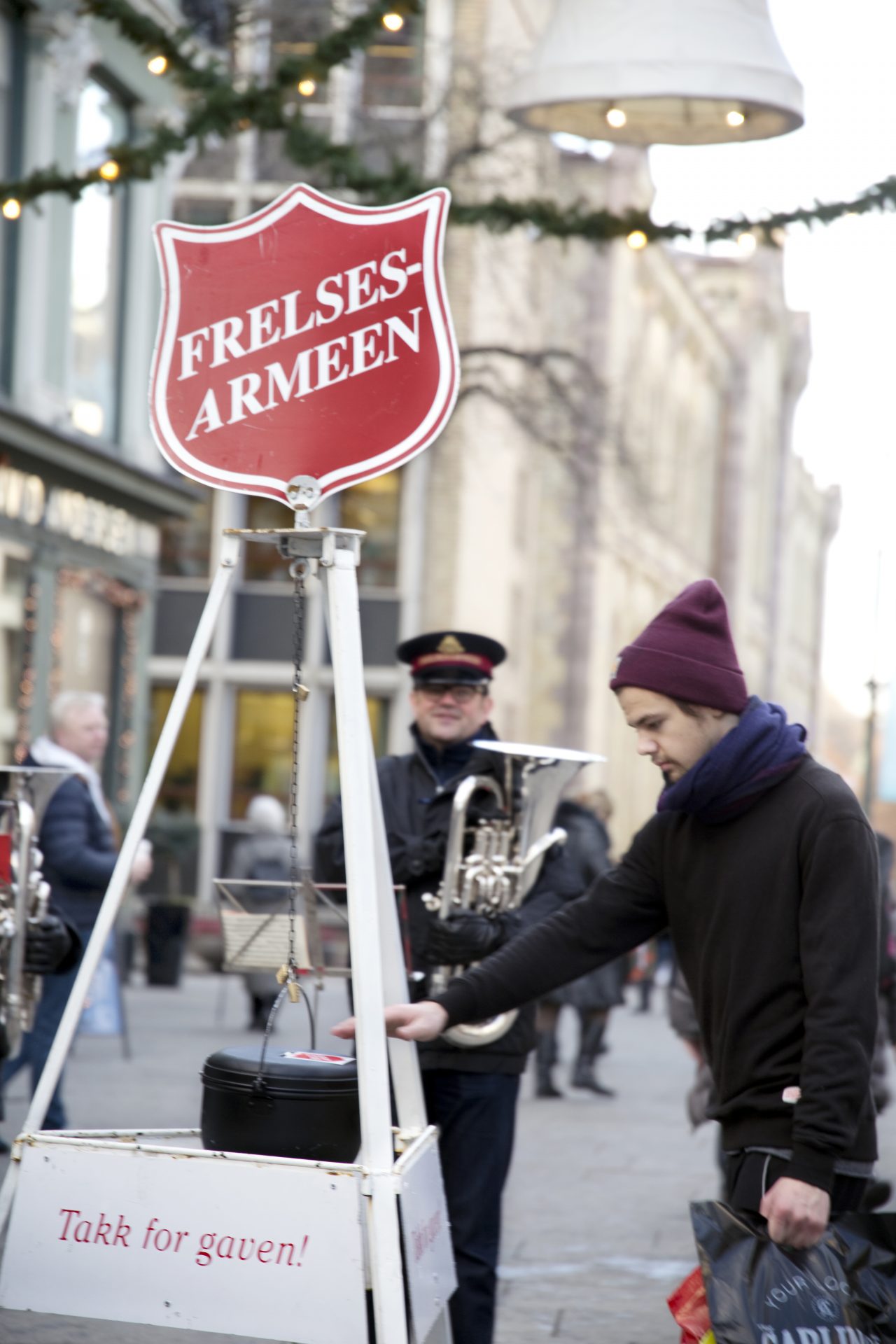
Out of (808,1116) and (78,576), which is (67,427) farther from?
(808,1116)

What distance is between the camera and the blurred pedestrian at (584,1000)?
12.4 m

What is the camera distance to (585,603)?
35.5 metres

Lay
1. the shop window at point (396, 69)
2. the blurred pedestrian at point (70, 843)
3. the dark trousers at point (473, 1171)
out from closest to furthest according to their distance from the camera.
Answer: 1. the dark trousers at point (473, 1171)
2. the blurred pedestrian at point (70, 843)
3. the shop window at point (396, 69)

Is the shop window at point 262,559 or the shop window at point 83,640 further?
the shop window at point 262,559

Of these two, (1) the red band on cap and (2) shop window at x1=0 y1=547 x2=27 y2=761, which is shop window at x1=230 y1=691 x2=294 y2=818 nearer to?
(2) shop window at x1=0 y1=547 x2=27 y2=761

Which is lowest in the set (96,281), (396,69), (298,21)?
(96,281)

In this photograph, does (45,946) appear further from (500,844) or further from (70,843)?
(70,843)

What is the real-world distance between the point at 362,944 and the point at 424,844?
151 cm

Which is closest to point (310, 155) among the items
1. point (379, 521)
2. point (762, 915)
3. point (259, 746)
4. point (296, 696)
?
point (296, 696)

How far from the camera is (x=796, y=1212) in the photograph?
3529mm

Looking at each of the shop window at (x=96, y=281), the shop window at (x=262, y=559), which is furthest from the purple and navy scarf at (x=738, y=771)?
the shop window at (x=262, y=559)

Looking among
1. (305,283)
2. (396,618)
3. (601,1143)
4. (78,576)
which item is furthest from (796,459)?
(305,283)

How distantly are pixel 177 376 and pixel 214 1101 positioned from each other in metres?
1.56

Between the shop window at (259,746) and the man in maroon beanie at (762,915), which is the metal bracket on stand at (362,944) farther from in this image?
the shop window at (259,746)
